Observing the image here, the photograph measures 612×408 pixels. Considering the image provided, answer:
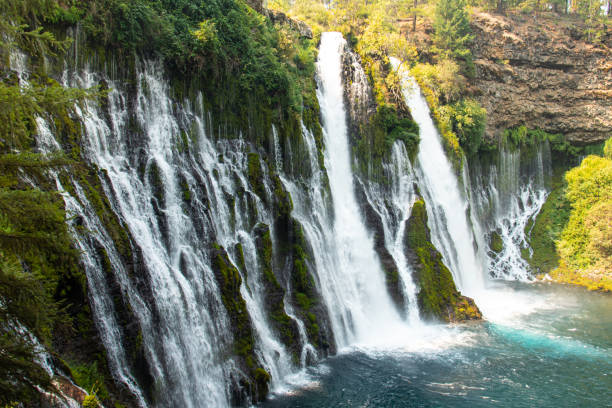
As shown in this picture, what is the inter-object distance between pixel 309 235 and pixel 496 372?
25.2ft

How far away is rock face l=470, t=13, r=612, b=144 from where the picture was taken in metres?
30.1

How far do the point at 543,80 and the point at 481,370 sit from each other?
79.8ft

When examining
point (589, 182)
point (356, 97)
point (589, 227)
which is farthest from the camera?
point (589, 182)

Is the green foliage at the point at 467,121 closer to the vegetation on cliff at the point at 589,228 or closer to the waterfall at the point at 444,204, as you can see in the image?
the waterfall at the point at 444,204

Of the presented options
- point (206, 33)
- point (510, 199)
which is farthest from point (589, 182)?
point (206, 33)

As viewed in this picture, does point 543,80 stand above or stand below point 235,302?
above

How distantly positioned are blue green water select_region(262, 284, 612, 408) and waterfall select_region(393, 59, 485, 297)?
3666mm

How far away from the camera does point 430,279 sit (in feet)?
62.4

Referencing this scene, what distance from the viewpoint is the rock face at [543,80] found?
30.1 m

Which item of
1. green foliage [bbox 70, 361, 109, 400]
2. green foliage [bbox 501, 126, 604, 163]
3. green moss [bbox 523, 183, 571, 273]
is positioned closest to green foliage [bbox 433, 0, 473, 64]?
green foliage [bbox 501, 126, 604, 163]

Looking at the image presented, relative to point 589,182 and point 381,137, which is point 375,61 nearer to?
point 381,137

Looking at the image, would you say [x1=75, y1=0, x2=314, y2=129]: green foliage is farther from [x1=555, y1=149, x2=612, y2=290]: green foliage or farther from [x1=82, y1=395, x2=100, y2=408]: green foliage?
[x1=555, y1=149, x2=612, y2=290]: green foliage

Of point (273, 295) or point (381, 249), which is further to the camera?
point (381, 249)

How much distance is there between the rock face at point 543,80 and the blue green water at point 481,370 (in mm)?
16042
